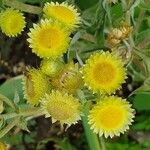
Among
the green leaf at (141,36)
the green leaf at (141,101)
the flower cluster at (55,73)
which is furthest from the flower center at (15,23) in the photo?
the green leaf at (141,101)

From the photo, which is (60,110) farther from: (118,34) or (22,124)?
(118,34)

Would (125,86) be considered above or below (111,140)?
above

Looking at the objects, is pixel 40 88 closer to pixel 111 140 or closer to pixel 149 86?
pixel 149 86

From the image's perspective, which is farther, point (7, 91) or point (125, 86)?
point (125, 86)

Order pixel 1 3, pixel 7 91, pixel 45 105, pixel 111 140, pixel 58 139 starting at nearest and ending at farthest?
1. pixel 45 105
2. pixel 1 3
3. pixel 7 91
4. pixel 111 140
5. pixel 58 139

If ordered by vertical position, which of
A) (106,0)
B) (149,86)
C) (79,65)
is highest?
(106,0)

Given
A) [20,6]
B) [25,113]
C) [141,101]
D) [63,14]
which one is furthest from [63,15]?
[141,101]

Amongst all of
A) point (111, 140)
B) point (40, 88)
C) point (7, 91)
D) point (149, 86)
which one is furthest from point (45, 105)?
point (111, 140)
